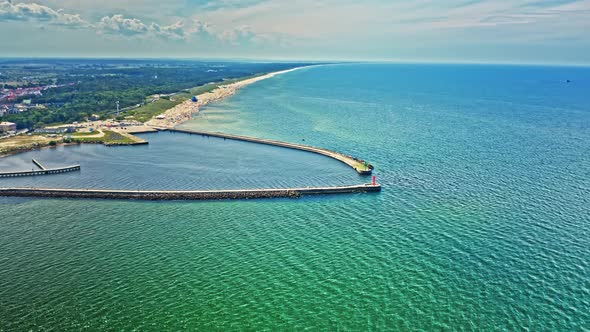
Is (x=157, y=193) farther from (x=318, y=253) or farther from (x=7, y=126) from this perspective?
(x=7, y=126)

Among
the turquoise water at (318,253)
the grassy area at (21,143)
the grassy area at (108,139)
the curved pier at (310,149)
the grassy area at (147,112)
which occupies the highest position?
the grassy area at (147,112)

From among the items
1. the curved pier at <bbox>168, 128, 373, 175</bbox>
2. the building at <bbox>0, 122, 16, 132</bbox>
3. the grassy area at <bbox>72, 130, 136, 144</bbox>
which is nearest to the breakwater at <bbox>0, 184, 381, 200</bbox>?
the curved pier at <bbox>168, 128, 373, 175</bbox>

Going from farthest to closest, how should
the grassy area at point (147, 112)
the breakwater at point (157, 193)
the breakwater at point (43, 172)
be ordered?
the grassy area at point (147, 112)
the breakwater at point (43, 172)
the breakwater at point (157, 193)

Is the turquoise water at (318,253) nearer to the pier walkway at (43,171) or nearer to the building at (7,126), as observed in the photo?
the pier walkway at (43,171)

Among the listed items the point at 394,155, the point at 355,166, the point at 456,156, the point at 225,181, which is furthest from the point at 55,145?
the point at 456,156

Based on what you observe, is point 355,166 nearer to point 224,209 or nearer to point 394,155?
point 394,155

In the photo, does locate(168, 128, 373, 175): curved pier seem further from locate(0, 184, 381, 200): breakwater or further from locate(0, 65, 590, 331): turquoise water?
locate(0, 184, 381, 200): breakwater

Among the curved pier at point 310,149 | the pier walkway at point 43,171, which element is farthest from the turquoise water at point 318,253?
the pier walkway at point 43,171

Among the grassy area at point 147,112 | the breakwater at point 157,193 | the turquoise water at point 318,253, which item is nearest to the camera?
the turquoise water at point 318,253

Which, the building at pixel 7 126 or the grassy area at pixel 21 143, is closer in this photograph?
the grassy area at pixel 21 143
